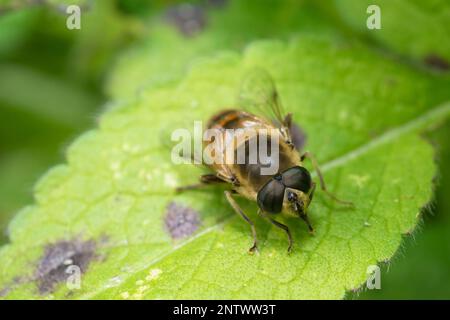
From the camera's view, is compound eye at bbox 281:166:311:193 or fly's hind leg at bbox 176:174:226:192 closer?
compound eye at bbox 281:166:311:193

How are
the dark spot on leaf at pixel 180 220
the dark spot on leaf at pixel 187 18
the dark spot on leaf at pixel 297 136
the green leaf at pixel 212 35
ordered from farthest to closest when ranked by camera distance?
the dark spot on leaf at pixel 187 18 → the green leaf at pixel 212 35 → the dark spot on leaf at pixel 297 136 → the dark spot on leaf at pixel 180 220

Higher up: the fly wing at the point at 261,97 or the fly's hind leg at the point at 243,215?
the fly wing at the point at 261,97

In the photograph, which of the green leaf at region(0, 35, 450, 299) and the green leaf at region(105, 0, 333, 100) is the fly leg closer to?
the green leaf at region(0, 35, 450, 299)

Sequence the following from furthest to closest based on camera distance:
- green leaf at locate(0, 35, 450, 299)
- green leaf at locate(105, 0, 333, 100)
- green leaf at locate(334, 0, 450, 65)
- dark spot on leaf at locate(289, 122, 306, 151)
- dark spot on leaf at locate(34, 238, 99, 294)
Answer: green leaf at locate(105, 0, 333, 100) < green leaf at locate(334, 0, 450, 65) < dark spot on leaf at locate(289, 122, 306, 151) < dark spot on leaf at locate(34, 238, 99, 294) < green leaf at locate(0, 35, 450, 299)

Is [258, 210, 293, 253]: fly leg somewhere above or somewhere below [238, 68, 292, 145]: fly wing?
below

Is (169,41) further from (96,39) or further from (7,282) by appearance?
(7,282)

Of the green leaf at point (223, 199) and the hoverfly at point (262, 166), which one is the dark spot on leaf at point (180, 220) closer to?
the green leaf at point (223, 199)

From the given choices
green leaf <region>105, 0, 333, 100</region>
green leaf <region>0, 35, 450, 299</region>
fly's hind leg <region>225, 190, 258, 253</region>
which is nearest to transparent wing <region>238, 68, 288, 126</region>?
green leaf <region>0, 35, 450, 299</region>

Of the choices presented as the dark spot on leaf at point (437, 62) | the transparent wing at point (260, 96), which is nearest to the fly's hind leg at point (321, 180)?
the transparent wing at point (260, 96)
